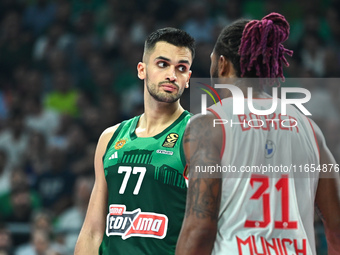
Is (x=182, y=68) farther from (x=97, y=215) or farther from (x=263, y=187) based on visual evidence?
(x=263, y=187)

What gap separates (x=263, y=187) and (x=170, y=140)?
1163 mm

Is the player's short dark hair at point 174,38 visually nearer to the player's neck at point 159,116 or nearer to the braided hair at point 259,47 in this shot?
the player's neck at point 159,116

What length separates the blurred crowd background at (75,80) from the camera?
777 centimetres

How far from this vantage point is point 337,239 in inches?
129

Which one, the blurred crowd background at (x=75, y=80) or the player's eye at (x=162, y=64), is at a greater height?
the blurred crowd background at (x=75, y=80)

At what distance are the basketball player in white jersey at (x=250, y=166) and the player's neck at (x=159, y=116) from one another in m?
1.03

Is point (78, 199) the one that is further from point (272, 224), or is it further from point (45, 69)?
point (272, 224)

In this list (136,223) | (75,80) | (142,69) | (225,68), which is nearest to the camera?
(225,68)

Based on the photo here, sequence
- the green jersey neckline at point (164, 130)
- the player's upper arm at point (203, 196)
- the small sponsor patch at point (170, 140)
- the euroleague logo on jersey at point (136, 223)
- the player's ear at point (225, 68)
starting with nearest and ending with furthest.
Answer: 1. the player's upper arm at point (203, 196)
2. the player's ear at point (225, 68)
3. the euroleague logo on jersey at point (136, 223)
4. the small sponsor patch at point (170, 140)
5. the green jersey neckline at point (164, 130)

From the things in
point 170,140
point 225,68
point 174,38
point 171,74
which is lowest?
point 170,140

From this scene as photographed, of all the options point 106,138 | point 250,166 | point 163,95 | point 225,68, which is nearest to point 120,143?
point 106,138

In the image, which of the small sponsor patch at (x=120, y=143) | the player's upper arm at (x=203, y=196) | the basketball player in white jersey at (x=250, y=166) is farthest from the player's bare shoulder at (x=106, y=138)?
the player's upper arm at (x=203, y=196)

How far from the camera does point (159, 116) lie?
4234 millimetres

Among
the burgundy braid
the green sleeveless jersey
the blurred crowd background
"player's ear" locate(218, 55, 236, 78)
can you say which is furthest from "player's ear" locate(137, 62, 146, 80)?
the blurred crowd background
